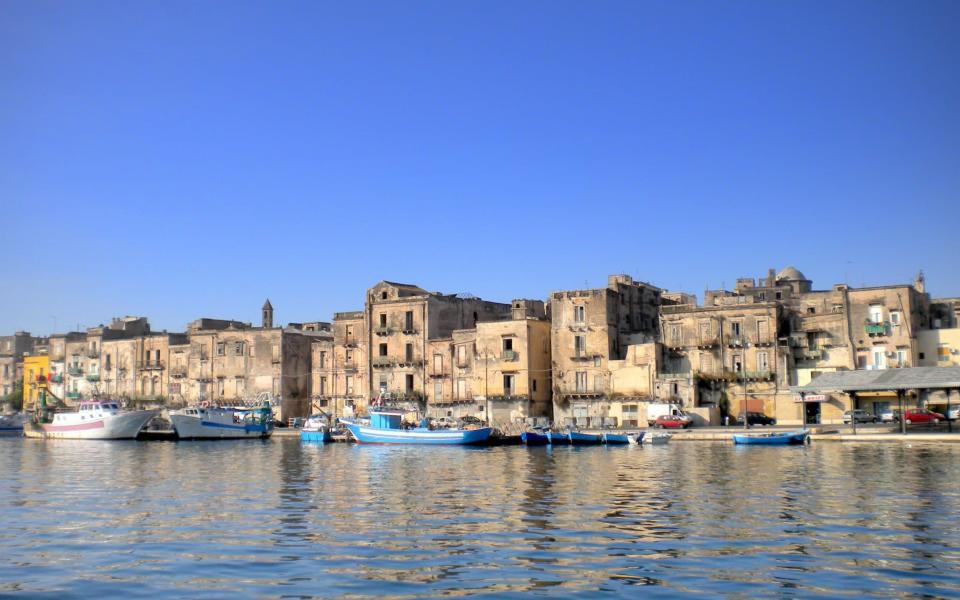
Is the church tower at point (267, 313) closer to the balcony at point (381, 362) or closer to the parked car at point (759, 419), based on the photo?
the balcony at point (381, 362)

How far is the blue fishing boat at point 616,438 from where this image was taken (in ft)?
211

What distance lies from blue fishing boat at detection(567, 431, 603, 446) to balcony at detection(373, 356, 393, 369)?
83.1 feet

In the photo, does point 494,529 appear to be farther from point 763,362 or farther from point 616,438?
point 763,362

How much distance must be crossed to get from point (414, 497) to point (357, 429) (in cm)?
3907

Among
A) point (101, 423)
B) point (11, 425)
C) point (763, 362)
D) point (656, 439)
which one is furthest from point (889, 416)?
point (11, 425)

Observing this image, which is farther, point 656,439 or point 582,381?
point 582,381

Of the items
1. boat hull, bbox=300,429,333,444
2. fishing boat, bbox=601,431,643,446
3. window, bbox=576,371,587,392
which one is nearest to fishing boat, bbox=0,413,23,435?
boat hull, bbox=300,429,333,444

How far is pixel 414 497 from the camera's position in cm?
3316

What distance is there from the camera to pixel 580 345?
77.8 metres

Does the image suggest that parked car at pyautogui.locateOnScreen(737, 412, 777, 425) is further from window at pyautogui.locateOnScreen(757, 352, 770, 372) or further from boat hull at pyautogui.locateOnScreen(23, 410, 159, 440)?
boat hull at pyautogui.locateOnScreen(23, 410, 159, 440)

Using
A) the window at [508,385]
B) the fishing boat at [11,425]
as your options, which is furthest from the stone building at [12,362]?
the window at [508,385]

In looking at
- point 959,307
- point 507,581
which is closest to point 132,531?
point 507,581

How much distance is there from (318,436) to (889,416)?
40268 mm

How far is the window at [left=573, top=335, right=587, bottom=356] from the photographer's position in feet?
254
